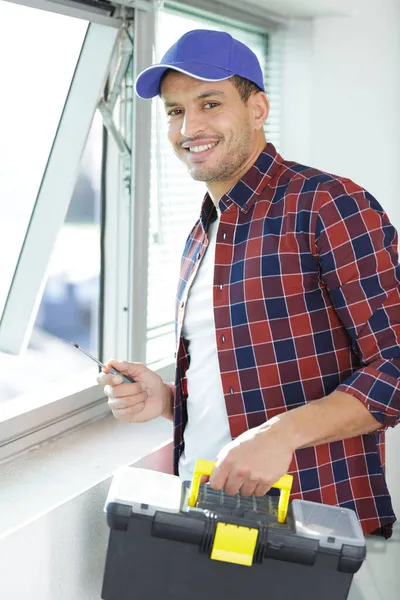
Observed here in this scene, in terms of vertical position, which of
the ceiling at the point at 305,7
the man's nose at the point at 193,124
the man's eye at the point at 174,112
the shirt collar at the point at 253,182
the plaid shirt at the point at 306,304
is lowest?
the plaid shirt at the point at 306,304

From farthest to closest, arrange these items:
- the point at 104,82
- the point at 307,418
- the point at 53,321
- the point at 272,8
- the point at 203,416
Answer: the point at 53,321 → the point at 272,8 → the point at 104,82 → the point at 203,416 → the point at 307,418

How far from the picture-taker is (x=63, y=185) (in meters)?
2.48

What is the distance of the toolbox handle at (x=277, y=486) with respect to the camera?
3.87 feet

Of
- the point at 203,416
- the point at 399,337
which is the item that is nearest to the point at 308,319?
the point at 399,337

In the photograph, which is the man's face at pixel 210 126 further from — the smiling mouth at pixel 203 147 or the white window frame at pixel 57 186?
the white window frame at pixel 57 186

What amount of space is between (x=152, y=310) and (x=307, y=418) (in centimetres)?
157

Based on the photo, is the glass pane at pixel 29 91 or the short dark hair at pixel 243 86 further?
the glass pane at pixel 29 91

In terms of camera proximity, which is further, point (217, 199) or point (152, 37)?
point (152, 37)

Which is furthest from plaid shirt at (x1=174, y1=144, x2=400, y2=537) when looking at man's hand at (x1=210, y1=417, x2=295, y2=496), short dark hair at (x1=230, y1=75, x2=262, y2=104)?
man's hand at (x1=210, y1=417, x2=295, y2=496)

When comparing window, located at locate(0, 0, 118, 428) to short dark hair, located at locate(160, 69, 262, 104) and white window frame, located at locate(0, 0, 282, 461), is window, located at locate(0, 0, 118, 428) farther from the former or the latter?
short dark hair, located at locate(160, 69, 262, 104)

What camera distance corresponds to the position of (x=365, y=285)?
1.42 m

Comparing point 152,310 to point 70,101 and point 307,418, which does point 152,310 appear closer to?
point 70,101

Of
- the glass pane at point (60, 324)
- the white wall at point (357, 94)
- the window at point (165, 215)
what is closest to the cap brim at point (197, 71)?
the window at point (165, 215)

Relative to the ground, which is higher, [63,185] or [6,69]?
[6,69]
